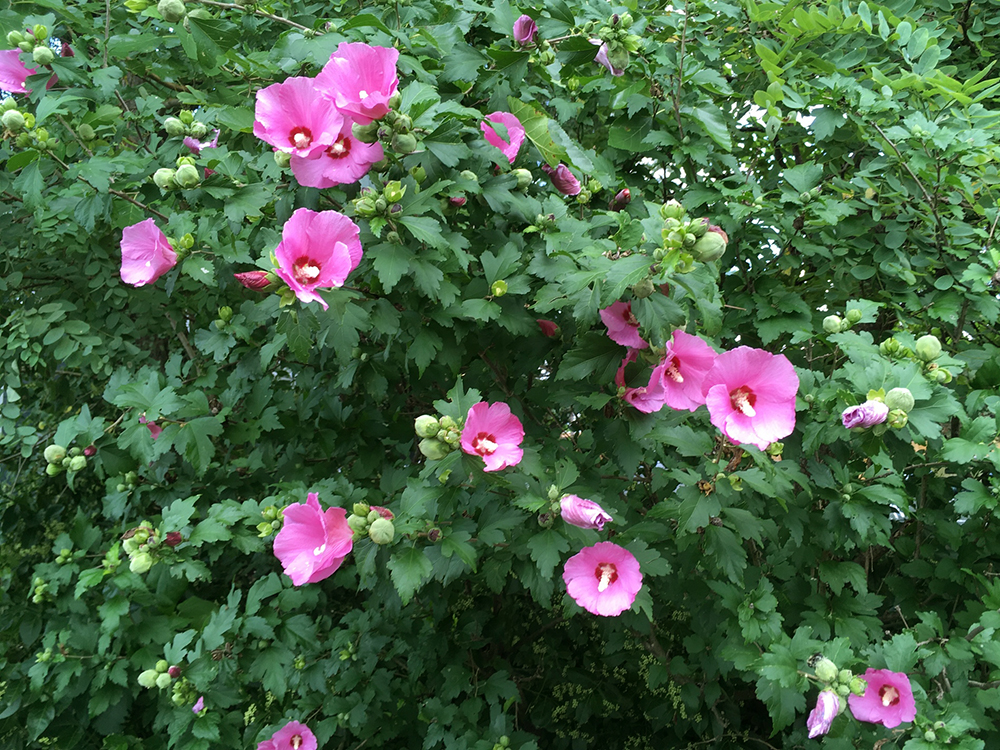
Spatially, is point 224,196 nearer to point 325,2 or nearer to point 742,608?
point 325,2

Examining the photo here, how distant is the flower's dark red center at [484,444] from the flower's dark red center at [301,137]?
27.9 inches

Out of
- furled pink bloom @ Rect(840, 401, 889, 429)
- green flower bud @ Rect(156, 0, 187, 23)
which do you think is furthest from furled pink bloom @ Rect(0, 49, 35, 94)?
furled pink bloom @ Rect(840, 401, 889, 429)

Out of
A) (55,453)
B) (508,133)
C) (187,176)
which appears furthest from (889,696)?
(55,453)

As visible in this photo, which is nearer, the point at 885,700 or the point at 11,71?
the point at 885,700

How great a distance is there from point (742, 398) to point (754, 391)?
0.03m

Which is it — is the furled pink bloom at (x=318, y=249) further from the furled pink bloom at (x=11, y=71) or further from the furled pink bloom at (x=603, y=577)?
the furled pink bloom at (x=11, y=71)

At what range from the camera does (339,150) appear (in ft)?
4.60

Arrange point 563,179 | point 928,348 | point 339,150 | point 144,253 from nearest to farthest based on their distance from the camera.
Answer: point 339,150, point 928,348, point 144,253, point 563,179

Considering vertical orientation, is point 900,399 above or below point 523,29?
below

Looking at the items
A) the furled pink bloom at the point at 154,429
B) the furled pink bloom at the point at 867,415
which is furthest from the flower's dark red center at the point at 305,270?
the furled pink bloom at the point at 867,415

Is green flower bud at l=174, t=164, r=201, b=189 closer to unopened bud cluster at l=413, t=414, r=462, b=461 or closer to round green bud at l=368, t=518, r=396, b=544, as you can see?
unopened bud cluster at l=413, t=414, r=462, b=461

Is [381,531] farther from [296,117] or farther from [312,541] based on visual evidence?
[296,117]

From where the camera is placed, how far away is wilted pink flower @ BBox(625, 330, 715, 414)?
1403mm

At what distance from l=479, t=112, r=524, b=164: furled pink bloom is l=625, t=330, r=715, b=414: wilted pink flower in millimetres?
630
